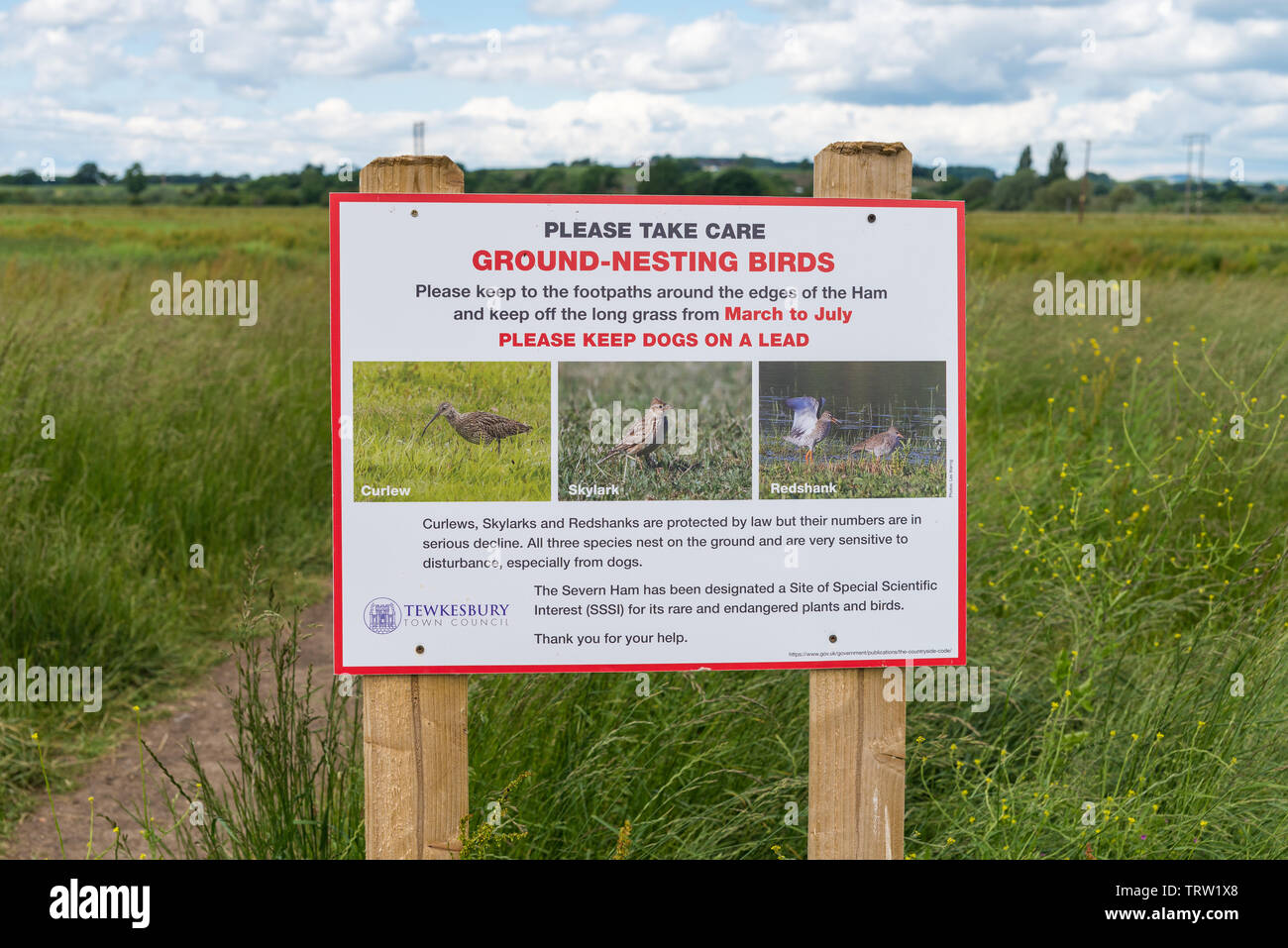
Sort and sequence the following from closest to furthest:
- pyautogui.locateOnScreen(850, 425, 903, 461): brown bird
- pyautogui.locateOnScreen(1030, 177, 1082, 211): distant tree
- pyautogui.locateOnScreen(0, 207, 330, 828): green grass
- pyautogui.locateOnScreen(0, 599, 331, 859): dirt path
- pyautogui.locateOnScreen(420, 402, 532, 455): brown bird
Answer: pyautogui.locateOnScreen(420, 402, 532, 455): brown bird < pyautogui.locateOnScreen(850, 425, 903, 461): brown bird < pyautogui.locateOnScreen(0, 599, 331, 859): dirt path < pyautogui.locateOnScreen(0, 207, 330, 828): green grass < pyautogui.locateOnScreen(1030, 177, 1082, 211): distant tree

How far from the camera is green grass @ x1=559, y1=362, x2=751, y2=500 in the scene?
2.57 metres

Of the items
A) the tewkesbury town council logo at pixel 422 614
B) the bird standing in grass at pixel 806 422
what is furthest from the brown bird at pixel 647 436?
the tewkesbury town council logo at pixel 422 614

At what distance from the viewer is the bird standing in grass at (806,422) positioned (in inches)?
102

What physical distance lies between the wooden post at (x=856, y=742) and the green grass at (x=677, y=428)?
0.50 meters

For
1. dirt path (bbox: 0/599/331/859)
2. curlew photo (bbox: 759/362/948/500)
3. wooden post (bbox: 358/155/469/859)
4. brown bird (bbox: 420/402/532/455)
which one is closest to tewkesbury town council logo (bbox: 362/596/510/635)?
wooden post (bbox: 358/155/469/859)

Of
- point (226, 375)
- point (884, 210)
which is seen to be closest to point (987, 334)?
point (226, 375)

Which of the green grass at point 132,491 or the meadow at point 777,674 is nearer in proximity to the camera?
the meadow at point 777,674

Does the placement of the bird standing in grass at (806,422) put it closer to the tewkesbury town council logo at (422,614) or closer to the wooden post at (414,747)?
the tewkesbury town council logo at (422,614)

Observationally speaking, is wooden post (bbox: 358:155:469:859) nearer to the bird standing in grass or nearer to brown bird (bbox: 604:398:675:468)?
brown bird (bbox: 604:398:675:468)

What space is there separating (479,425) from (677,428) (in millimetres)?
445

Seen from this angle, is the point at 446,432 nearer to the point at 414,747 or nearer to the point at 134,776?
the point at 414,747

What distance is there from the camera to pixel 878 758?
267cm

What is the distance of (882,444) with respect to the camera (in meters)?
2.64
